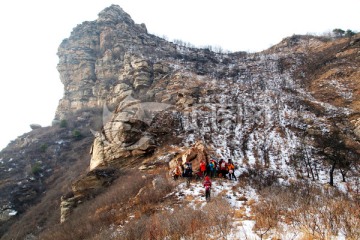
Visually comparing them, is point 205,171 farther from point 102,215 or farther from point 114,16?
point 114,16

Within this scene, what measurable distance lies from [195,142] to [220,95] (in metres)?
13.7

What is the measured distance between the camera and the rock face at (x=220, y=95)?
65.9 ft

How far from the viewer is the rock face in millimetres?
20094

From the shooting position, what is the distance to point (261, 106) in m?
27.5

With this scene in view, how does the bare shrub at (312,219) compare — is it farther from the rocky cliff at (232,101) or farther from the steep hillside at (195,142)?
the rocky cliff at (232,101)

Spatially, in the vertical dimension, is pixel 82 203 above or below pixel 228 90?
below

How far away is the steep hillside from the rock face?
0.56 feet

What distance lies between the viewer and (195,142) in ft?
66.1

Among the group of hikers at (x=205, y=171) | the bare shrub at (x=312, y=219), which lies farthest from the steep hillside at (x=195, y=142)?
the group of hikers at (x=205, y=171)

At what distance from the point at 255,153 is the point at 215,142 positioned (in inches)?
148

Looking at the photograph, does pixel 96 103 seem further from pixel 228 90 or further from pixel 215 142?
pixel 215 142

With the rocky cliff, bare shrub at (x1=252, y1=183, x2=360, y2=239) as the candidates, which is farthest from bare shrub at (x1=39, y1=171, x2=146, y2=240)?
bare shrub at (x1=252, y1=183, x2=360, y2=239)

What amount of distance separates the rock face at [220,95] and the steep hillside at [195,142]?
6.7 inches

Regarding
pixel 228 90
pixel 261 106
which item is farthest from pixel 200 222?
pixel 228 90
